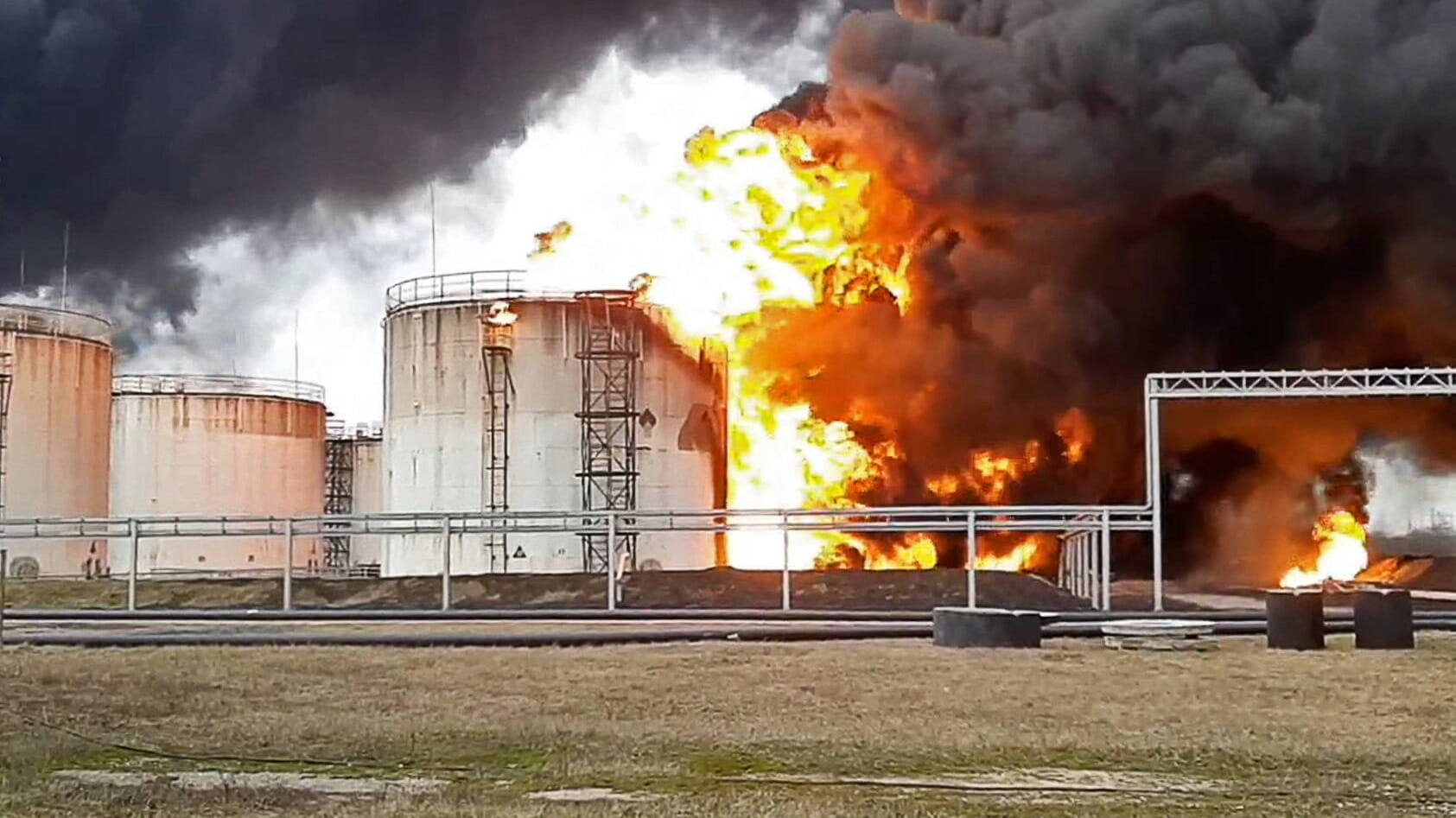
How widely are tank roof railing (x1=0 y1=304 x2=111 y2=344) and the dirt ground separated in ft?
39.2

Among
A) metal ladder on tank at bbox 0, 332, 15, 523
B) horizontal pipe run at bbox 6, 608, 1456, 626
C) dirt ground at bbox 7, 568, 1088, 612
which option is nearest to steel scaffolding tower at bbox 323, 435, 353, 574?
metal ladder on tank at bbox 0, 332, 15, 523

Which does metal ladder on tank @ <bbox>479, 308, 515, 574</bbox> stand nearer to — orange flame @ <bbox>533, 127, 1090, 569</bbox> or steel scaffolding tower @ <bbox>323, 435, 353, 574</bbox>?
orange flame @ <bbox>533, 127, 1090, 569</bbox>

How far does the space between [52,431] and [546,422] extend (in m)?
16.0

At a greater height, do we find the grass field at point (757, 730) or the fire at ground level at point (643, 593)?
the fire at ground level at point (643, 593)

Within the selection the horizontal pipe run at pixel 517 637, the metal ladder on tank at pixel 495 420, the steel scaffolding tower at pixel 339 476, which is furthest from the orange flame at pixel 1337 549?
the steel scaffolding tower at pixel 339 476

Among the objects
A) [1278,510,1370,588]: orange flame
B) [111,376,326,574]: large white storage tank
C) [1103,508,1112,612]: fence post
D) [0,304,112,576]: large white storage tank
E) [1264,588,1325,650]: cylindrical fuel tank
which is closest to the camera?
[1264,588,1325,650]: cylindrical fuel tank

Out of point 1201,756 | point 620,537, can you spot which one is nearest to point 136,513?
point 620,537

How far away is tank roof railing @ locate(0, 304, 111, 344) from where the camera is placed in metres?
50.1

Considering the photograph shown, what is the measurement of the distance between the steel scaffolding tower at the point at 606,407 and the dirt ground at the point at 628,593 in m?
6.06

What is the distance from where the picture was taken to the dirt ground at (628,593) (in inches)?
1438

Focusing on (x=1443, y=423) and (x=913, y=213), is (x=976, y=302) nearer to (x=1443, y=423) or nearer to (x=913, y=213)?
(x=913, y=213)

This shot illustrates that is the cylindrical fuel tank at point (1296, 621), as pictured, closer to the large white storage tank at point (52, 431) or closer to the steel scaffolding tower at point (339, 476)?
the large white storage tank at point (52, 431)

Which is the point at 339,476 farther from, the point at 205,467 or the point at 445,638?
the point at 445,638

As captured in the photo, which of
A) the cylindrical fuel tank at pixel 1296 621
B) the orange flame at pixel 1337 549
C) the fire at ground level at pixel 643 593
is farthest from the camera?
the orange flame at pixel 1337 549
